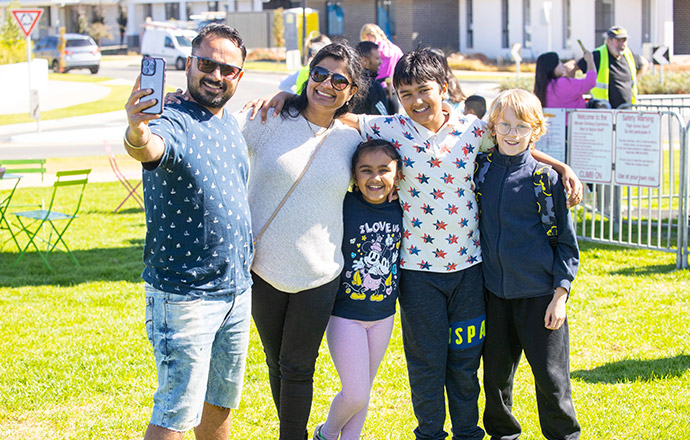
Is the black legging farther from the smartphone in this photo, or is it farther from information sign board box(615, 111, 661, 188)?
information sign board box(615, 111, 661, 188)

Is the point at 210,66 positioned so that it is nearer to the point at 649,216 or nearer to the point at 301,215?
the point at 301,215

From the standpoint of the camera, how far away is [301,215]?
346 centimetres

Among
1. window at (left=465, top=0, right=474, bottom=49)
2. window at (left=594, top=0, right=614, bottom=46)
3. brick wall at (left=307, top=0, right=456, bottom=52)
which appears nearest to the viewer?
window at (left=594, top=0, right=614, bottom=46)

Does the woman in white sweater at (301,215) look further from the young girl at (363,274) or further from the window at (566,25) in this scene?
the window at (566,25)

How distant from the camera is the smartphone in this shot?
269 centimetres

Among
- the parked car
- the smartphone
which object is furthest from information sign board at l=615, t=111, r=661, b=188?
the parked car

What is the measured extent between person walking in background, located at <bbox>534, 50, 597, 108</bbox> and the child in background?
18.3 feet

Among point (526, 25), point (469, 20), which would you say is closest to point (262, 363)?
point (526, 25)

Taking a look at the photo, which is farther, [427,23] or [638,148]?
[427,23]

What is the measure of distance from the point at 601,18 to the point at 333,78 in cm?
3618

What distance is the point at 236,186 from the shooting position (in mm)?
3152

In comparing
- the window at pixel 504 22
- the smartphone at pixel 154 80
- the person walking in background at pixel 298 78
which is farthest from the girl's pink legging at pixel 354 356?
the window at pixel 504 22

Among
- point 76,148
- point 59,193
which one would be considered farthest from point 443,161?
point 76,148

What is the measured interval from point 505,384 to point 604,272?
13.2 feet
